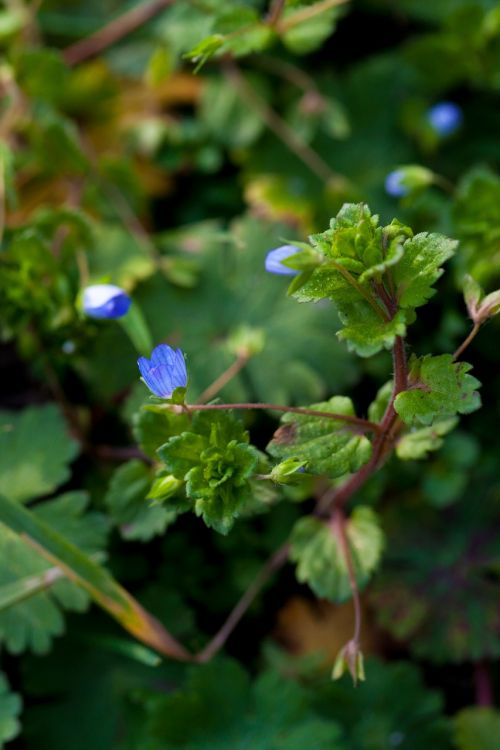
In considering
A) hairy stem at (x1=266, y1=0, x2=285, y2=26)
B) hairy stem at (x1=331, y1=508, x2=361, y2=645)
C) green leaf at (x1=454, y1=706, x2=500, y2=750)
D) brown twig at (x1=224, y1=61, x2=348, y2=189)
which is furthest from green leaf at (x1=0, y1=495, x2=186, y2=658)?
brown twig at (x1=224, y1=61, x2=348, y2=189)

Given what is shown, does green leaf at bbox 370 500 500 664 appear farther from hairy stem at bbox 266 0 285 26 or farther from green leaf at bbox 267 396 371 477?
hairy stem at bbox 266 0 285 26

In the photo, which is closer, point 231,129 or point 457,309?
point 457,309

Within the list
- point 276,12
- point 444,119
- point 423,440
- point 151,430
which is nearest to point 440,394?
point 423,440

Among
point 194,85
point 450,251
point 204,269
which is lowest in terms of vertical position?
point 204,269

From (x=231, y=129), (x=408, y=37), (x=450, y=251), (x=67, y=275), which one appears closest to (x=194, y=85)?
(x=231, y=129)

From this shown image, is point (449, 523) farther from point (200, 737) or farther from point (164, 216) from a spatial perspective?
point (164, 216)

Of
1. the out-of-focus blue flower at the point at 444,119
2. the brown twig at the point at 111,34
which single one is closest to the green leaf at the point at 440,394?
the out-of-focus blue flower at the point at 444,119

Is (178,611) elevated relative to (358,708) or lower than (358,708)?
elevated
